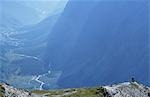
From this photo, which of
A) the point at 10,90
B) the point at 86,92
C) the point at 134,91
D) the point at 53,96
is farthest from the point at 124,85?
the point at 10,90

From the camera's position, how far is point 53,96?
79.8 m

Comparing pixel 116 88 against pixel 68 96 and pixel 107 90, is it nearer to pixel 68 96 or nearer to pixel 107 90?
pixel 107 90

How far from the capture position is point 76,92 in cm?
8256

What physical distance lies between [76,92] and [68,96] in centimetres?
408

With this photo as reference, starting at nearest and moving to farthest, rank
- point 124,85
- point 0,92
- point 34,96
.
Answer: point 0,92 → point 34,96 → point 124,85

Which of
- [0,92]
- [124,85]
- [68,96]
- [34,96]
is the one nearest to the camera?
[0,92]

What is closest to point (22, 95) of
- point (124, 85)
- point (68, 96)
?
point (68, 96)

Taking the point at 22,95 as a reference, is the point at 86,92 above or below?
above

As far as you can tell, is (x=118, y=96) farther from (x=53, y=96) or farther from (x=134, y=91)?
(x=53, y=96)

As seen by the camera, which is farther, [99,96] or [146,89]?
[146,89]

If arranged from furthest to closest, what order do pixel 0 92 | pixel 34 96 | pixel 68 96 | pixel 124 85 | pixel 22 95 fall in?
pixel 124 85, pixel 68 96, pixel 34 96, pixel 22 95, pixel 0 92

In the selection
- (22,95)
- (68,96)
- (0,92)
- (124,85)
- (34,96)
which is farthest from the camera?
(124,85)

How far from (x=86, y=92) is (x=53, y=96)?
21.9 ft

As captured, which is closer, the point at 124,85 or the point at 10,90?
the point at 10,90
